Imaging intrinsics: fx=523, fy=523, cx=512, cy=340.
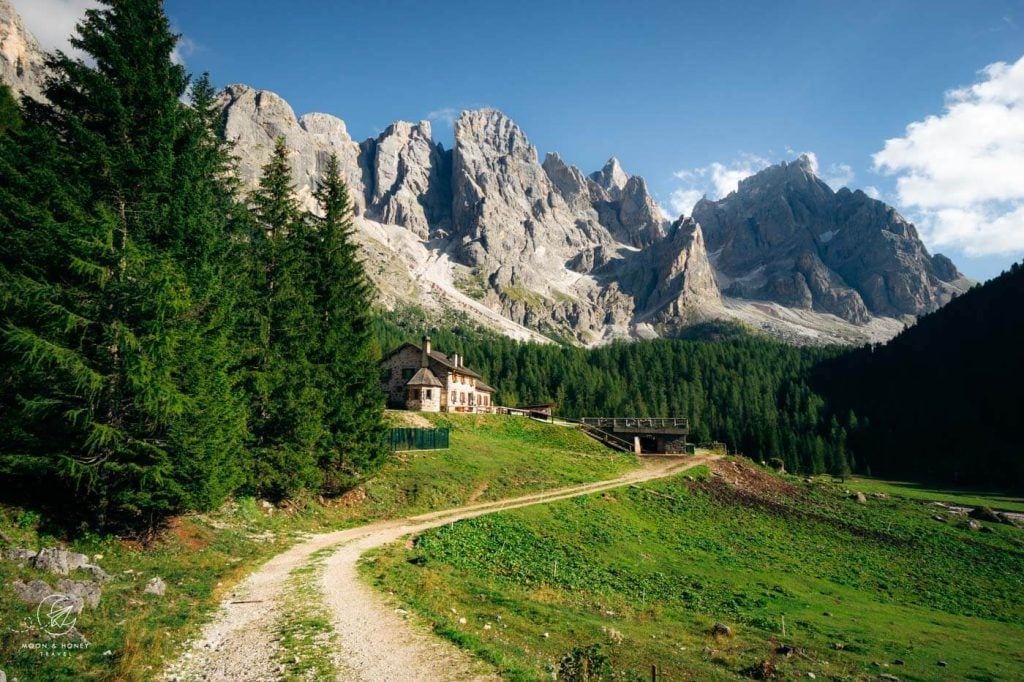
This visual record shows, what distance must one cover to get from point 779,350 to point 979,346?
5631 cm

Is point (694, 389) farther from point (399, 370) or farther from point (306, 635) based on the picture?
point (306, 635)

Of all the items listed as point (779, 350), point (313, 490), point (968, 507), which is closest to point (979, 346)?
point (779, 350)

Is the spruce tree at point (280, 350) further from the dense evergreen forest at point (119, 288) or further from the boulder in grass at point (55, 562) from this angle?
the boulder in grass at point (55, 562)

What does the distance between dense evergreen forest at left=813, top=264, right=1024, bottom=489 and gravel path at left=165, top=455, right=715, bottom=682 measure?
13257 cm

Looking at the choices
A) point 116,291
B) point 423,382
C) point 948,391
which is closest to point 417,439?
point 423,382

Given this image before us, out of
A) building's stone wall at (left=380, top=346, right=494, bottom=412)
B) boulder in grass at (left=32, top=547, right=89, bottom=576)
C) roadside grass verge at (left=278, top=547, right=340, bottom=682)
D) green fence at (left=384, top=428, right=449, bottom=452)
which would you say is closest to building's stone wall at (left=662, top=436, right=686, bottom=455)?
building's stone wall at (left=380, top=346, right=494, bottom=412)

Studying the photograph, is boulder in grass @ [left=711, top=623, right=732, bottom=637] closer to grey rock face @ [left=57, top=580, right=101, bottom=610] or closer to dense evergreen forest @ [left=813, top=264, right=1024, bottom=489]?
grey rock face @ [left=57, top=580, right=101, bottom=610]

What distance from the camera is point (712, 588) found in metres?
27.4

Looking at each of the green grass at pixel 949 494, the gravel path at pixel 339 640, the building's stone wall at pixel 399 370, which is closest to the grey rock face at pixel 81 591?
the gravel path at pixel 339 640

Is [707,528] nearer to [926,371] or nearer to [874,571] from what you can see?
[874,571]

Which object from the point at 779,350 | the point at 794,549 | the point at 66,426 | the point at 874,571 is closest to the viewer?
the point at 66,426

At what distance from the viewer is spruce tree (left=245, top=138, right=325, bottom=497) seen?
88.2 feet

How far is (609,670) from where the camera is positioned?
41.9 ft

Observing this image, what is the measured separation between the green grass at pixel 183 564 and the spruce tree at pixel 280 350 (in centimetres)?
232
